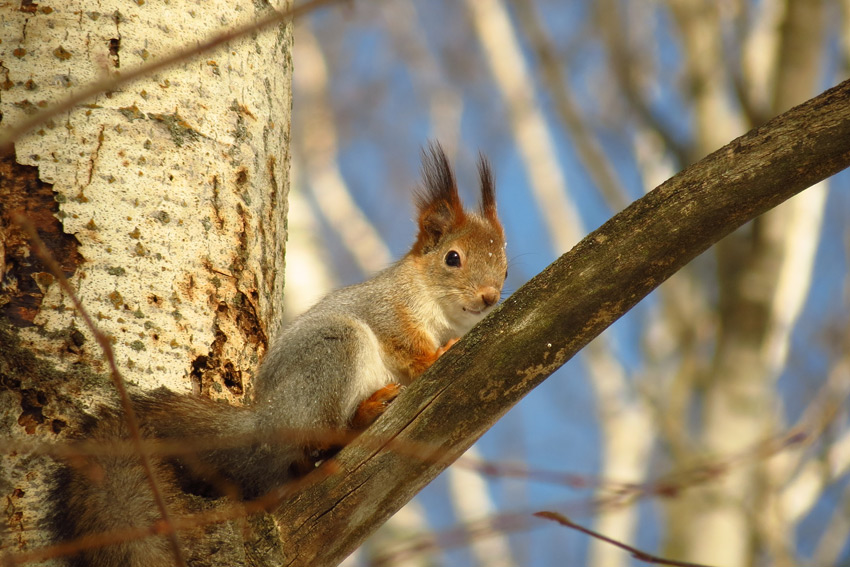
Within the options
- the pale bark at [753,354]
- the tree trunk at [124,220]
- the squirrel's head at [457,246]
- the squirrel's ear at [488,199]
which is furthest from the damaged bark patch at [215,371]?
the pale bark at [753,354]

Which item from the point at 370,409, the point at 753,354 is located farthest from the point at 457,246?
the point at 753,354

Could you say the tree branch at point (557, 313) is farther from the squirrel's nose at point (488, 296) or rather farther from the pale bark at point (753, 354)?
the pale bark at point (753, 354)

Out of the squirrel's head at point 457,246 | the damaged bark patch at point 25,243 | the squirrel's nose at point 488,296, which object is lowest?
the damaged bark patch at point 25,243

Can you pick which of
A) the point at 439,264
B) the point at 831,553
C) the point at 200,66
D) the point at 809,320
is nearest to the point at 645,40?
the point at 809,320

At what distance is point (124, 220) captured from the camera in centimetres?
159

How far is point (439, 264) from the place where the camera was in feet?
8.91

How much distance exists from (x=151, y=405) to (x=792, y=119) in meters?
1.16

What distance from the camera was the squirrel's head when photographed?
8.67 ft

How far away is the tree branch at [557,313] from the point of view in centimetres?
136

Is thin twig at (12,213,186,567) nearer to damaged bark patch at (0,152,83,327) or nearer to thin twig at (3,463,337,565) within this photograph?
thin twig at (3,463,337,565)

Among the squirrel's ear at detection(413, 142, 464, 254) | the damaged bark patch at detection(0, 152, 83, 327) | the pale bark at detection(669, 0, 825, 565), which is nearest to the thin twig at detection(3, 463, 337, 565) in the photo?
the damaged bark patch at detection(0, 152, 83, 327)

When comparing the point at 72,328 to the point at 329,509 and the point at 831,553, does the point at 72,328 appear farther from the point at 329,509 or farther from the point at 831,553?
the point at 831,553

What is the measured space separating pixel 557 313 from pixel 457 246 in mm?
1324

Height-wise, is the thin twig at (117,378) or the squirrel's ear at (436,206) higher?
the squirrel's ear at (436,206)
